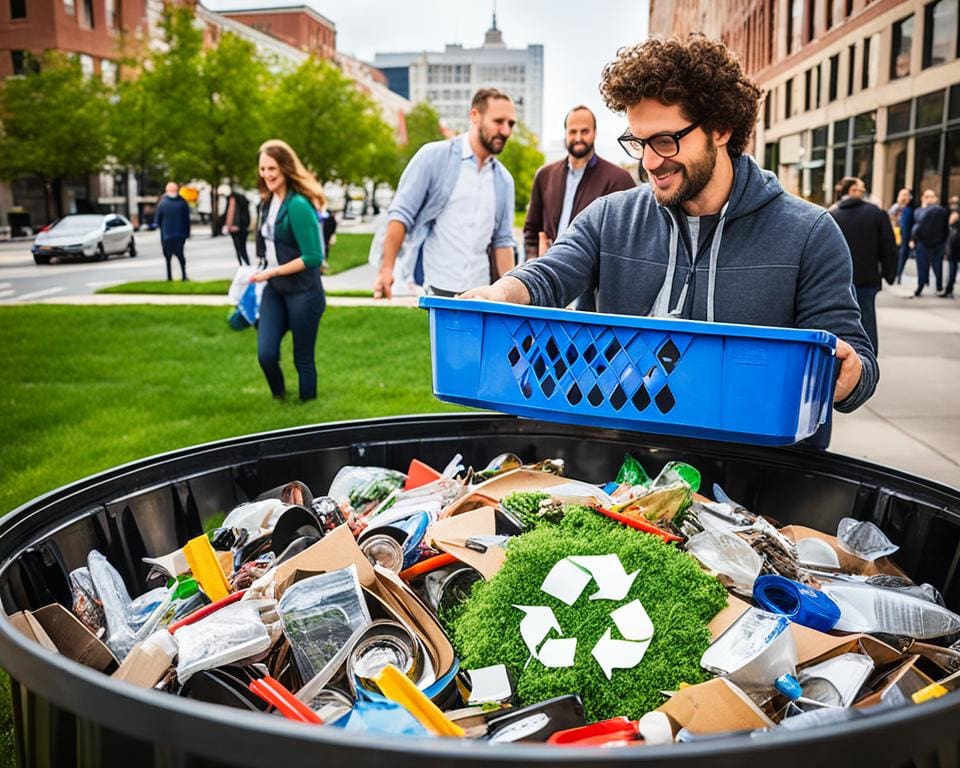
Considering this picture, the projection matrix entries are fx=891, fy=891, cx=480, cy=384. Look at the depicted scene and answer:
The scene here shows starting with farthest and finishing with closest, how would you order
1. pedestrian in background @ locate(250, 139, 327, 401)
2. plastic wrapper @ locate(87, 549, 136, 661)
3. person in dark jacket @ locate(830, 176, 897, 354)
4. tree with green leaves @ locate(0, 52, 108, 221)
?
tree with green leaves @ locate(0, 52, 108, 221), person in dark jacket @ locate(830, 176, 897, 354), pedestrian in background @ locate(250, 139, 327, 401), plastic wrapper @ locate(87, 549, 136, 661)

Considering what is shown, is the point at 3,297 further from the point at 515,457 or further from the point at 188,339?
the point at 515,457

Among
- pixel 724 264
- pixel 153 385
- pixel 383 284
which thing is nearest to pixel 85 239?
pixel 153 385

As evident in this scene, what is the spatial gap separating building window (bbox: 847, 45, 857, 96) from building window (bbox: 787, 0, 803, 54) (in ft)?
2.79

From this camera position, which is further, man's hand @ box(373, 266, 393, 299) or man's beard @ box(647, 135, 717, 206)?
man's hand @ box(373, 266, 393, 299)

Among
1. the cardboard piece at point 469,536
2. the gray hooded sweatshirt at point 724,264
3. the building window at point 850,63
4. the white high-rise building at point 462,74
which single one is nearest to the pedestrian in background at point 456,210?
the gray hooded sweatshirt at point 724,264

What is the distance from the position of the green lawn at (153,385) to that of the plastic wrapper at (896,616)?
2.24 metres

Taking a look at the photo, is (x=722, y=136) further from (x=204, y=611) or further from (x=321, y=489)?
(x=204, y=611)

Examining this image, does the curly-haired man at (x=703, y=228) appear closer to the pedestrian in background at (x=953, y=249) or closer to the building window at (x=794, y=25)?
the building window at (x=794, y=25)

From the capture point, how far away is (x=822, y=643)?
5.68 ft

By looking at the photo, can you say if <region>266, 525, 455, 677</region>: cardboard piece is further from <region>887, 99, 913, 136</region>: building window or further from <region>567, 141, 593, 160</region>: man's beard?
<region>887, 99, 913, 136</region>: building window

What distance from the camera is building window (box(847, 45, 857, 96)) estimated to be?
12173mm

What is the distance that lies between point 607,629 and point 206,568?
36.4 inches

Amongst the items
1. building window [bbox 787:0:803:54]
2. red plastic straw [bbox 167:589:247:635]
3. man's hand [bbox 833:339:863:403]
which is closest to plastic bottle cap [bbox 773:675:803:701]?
man's hand [bbox 833:339:863:403]

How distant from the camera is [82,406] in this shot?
273 inches
